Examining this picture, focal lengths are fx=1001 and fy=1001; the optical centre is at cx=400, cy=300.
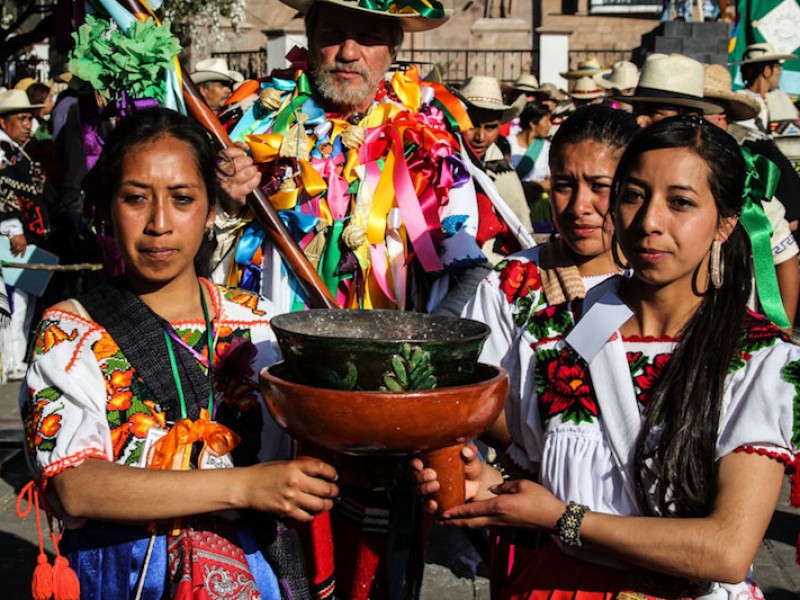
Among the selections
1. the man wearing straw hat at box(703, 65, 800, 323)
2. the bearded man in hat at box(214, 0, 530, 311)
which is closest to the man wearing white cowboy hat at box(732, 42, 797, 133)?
the man wearing straw hat at box(703, 65, 800, 323)

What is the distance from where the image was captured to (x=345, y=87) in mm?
3582

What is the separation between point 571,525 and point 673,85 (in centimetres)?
389

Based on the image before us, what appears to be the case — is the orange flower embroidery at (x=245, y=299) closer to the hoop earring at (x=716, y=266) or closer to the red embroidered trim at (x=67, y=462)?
the red embroidered trim at (x=67, y=462)

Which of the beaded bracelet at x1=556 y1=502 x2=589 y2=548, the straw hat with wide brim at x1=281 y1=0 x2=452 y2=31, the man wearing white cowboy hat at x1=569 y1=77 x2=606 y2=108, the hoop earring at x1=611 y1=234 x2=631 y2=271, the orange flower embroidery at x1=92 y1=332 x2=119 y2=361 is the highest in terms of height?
the man wearing white cowboy hat at x1=569 y1=77 x2=606 y2=108

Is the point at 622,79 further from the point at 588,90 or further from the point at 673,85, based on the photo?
the point at 673,85

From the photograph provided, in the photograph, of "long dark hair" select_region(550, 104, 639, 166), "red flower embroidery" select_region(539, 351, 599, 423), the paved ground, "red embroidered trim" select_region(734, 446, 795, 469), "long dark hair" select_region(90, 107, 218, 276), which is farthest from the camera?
the paved ground

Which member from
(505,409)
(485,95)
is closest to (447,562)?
(505,409)

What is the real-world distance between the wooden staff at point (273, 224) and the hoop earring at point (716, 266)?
138 cm

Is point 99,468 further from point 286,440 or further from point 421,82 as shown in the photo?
point 421,82

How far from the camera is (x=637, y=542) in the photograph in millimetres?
1897

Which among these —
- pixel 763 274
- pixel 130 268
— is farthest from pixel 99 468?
pixel 763 274

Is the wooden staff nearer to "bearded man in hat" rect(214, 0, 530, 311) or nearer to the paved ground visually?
"bearded man in hat" rect(214, 0, 530, 311)

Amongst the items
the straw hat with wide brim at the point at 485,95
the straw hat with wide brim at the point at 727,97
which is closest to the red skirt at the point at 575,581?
the straw hat with wide brim at the point at 727,97

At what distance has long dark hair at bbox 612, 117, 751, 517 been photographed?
6.39 ft
